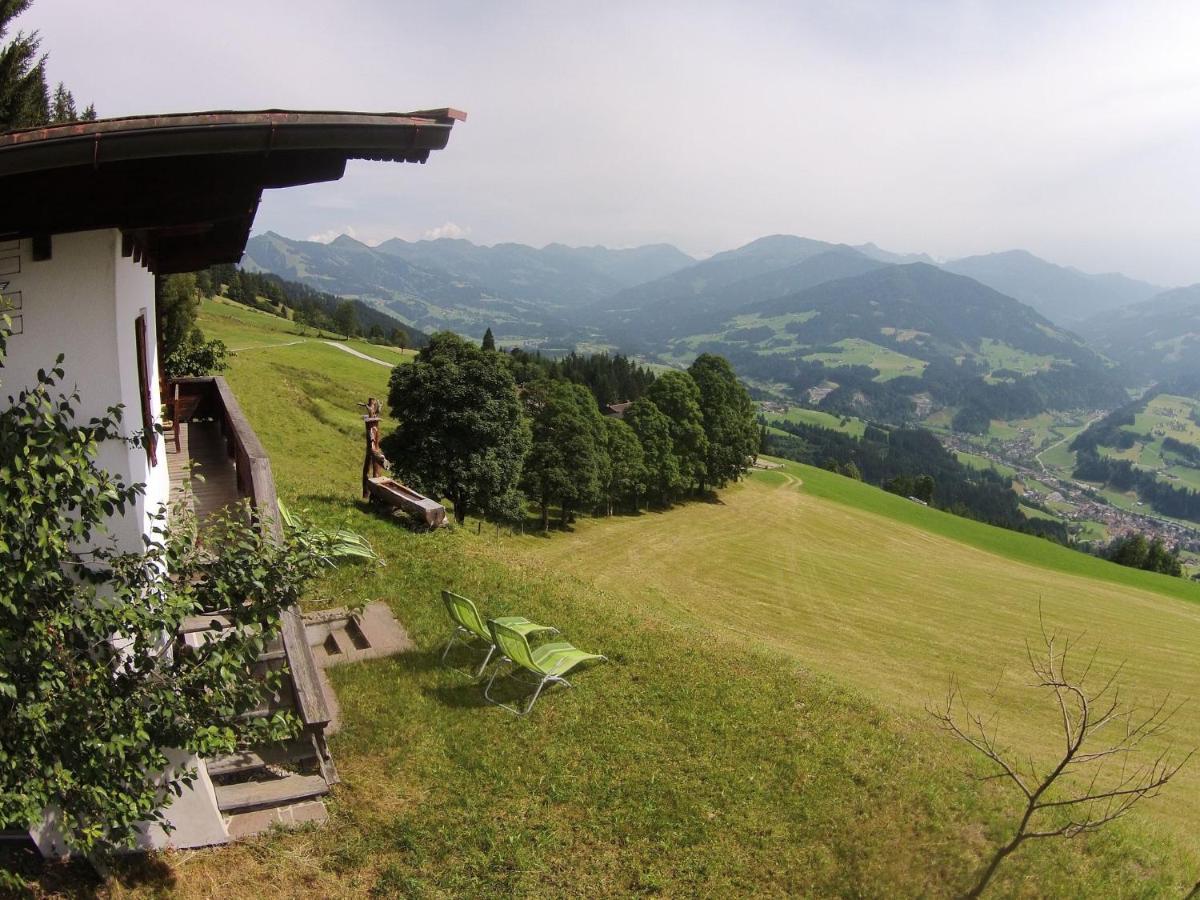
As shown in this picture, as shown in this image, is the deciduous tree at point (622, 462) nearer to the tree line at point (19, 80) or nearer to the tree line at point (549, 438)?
the tree line at point (549, 438)

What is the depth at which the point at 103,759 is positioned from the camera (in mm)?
4137

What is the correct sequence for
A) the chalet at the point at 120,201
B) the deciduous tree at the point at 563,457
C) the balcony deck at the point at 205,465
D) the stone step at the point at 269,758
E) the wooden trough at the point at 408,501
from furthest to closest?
the deciduous tree at the point at 563,457
the wooden trough at the point at 408,501
the balcony deck at the point at 205,465
the stone step at the point at 269,758
the chalet at the point at 120,201

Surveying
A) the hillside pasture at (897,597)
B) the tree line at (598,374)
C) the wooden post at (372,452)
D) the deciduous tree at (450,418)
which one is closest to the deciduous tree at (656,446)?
the hillside pasture at (897,597)

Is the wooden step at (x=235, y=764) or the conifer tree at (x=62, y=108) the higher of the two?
the conifer tree at (x=62, y=108)

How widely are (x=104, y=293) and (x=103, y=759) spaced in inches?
117

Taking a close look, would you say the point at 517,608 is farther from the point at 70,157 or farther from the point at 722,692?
the point at 70,157

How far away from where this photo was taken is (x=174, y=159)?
4.75 meters

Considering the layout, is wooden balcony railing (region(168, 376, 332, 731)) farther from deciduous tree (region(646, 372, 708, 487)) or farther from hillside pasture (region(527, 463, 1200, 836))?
deciduous tree (region(646, 372, 708, 487))

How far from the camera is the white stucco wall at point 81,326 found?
171 inches

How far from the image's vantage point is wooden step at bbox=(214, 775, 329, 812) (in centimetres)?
668

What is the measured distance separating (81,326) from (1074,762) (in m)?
11.5

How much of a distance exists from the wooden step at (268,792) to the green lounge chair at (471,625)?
3.14 m

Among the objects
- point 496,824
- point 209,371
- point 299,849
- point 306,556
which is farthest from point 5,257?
point 209,371

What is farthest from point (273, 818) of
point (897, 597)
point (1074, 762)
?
point (897, 597)
